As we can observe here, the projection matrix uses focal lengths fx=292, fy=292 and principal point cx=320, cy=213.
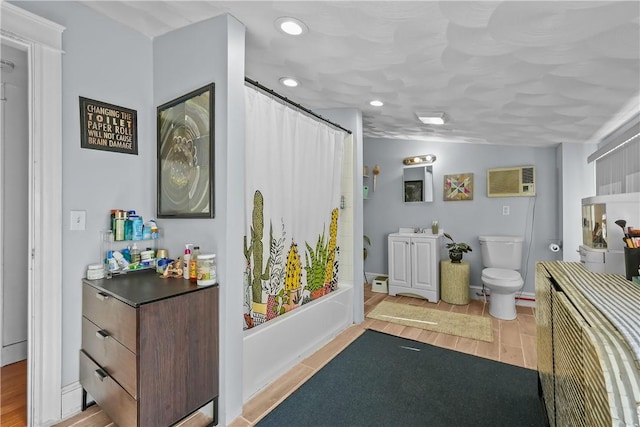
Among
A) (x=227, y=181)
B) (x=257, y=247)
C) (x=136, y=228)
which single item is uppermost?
(x=227, y=181)

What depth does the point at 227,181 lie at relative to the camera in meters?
1.60

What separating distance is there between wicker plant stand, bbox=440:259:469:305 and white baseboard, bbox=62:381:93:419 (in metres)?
3.56

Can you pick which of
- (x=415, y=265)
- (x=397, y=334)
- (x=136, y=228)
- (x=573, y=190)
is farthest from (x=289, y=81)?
(x=573, y=190)

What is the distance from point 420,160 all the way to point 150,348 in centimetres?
383

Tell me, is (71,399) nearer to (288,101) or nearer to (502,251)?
(288,101)

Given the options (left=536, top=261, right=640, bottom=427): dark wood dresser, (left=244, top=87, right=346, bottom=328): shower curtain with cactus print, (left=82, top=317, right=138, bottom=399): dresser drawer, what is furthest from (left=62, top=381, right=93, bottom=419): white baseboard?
(left=536, top=261, right=640, bottom=427): dark wood dresser

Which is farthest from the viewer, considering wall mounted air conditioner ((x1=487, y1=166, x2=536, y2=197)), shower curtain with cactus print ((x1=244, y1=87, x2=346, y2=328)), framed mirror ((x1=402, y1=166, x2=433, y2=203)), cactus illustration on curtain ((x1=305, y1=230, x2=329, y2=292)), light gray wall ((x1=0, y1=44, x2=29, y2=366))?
framed mirror ((x1=402, y1=166, x2=433, y2=203))

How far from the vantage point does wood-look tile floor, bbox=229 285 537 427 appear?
70.5 inches

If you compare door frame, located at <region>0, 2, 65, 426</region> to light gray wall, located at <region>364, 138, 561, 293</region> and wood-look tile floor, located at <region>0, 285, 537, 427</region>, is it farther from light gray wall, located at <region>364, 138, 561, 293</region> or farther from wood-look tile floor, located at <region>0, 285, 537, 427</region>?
light gray wall, located at <region>364, 138, 561, 293</region>

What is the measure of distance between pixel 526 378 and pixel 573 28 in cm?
→ 211

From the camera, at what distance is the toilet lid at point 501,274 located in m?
3.04

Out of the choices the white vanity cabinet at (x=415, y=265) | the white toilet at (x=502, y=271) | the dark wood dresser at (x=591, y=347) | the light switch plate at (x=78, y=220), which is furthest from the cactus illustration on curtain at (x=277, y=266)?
the white toilet at (x=502, y=271)

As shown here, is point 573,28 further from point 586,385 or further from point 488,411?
point 488,411

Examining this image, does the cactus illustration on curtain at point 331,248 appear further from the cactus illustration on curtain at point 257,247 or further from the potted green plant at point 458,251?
the potted green plant at point 458,251
